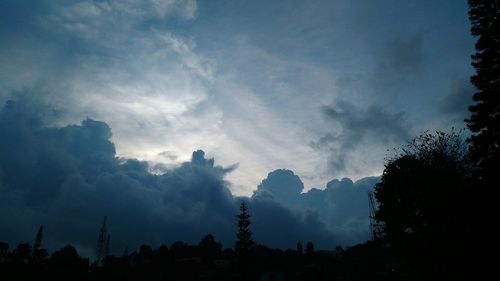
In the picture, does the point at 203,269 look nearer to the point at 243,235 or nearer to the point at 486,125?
the point at 243,235

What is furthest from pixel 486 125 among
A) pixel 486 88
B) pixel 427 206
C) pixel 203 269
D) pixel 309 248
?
pixel 309 248

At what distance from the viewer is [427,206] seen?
122 feet

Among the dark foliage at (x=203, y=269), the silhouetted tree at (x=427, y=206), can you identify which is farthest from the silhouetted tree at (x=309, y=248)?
the silhouetted tree at (x=427, y=206)

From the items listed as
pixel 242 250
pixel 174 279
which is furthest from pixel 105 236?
pixel 242 250

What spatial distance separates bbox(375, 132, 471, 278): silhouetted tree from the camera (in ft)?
95.3

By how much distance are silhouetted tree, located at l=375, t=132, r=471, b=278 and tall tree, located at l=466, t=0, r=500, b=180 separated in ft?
12.7

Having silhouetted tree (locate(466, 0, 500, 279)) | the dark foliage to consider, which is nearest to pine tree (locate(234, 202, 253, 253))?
the dark foliage

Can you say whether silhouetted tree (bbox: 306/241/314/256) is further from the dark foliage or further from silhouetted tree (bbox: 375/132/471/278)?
silhouetted tree (bbox: 375/132/471/278)

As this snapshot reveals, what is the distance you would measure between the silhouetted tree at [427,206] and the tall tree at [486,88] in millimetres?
3867

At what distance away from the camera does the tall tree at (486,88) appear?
25953 mm

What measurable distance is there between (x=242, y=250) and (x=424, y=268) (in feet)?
127

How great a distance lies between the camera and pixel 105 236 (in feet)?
274

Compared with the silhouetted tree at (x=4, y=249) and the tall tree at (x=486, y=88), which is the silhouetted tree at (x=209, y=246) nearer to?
the silhouetted tree at (x=4, y=249)

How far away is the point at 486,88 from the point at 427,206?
49.6 feet
